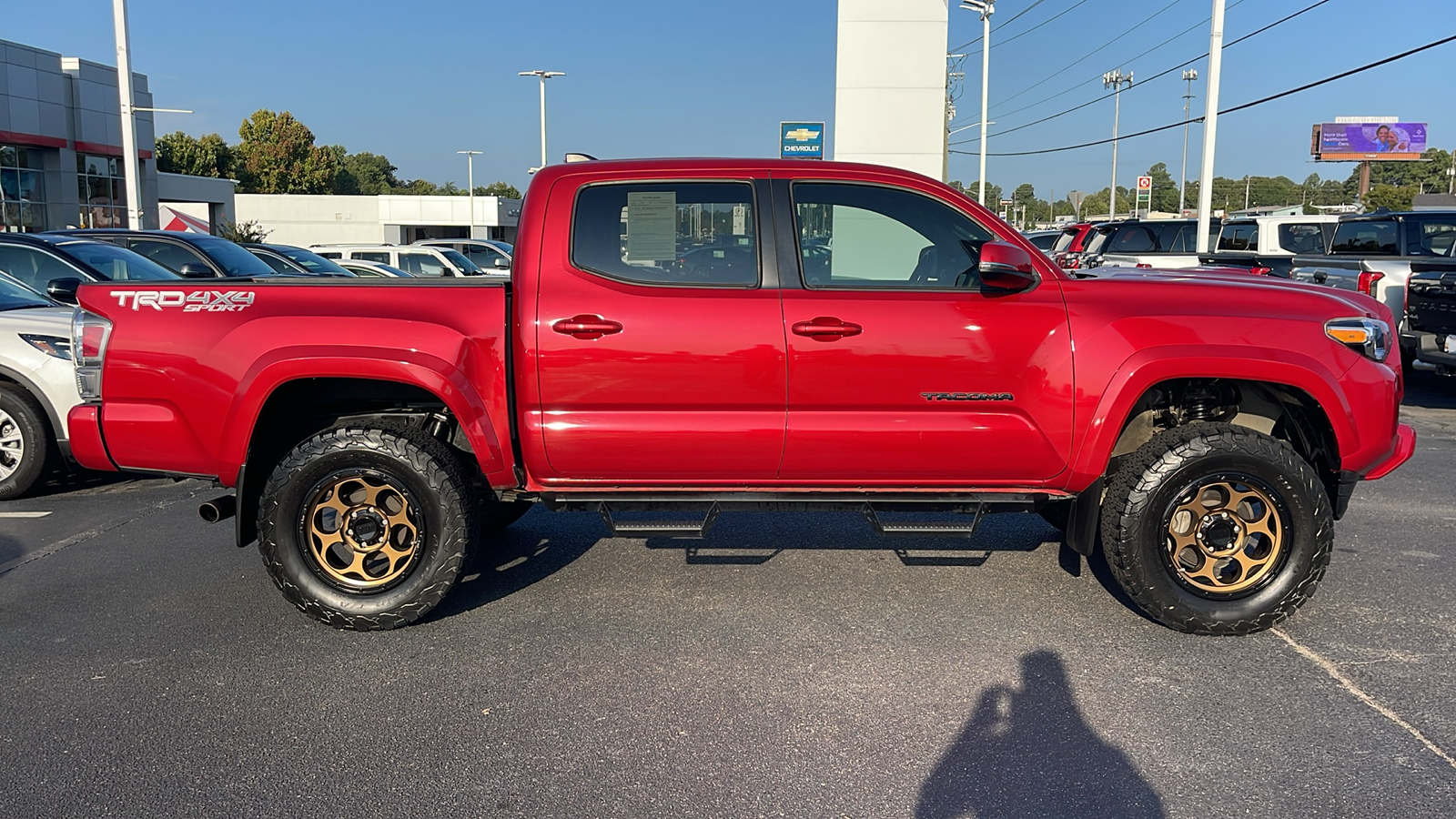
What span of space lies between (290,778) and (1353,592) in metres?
4.82

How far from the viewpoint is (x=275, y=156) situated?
291 feet

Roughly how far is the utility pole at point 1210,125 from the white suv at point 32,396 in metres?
16.3

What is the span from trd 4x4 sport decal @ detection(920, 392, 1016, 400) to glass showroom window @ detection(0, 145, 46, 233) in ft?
115

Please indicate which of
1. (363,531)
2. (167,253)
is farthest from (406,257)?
(363,531)

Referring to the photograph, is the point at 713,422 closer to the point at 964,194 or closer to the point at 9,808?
the point at 964,194

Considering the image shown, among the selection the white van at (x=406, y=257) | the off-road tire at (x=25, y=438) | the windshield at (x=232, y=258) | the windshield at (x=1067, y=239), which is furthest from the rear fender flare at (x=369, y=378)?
the windshield at (x=1067, y=239)

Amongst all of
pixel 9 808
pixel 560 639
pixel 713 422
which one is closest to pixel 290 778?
pixel 9 808

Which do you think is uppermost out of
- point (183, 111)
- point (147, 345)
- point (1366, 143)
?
point (1366, 143)

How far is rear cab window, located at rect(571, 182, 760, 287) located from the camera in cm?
467

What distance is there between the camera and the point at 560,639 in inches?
182

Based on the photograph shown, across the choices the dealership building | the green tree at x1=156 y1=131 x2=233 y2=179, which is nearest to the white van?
the dealership building

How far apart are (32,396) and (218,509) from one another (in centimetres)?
356

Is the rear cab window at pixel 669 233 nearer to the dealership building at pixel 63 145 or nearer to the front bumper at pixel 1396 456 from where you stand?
the front bumper at pixel 1396 456

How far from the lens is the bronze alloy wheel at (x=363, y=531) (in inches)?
184
